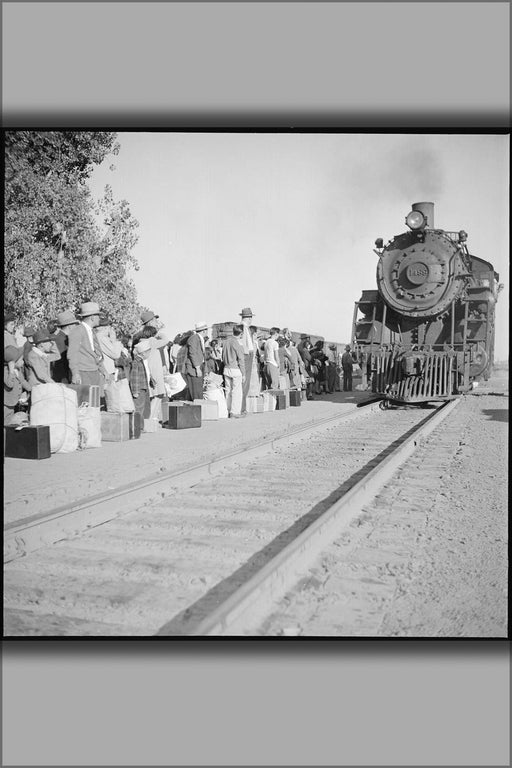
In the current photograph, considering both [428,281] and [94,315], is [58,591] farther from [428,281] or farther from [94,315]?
[428,281]

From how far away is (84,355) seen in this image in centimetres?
770

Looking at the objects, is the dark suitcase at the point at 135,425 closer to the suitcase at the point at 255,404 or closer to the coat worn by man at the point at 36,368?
the coat worn by man at the point at 36,368

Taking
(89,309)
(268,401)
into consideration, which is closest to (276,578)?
(89,309)

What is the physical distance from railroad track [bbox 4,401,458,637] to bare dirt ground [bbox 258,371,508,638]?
154 mm

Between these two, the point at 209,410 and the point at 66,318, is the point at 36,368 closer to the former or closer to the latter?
the point at 66,318

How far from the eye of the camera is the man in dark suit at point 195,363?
404 inches

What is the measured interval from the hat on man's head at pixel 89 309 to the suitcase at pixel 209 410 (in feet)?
12.3

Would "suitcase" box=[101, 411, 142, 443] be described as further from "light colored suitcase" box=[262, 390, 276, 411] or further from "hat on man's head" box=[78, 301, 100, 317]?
"light colored suitcase" box=[262, 390, 276, 411]

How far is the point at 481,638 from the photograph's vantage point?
3.38m

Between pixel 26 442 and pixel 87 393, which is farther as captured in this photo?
pixel 87 393

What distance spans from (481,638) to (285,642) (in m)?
1.11

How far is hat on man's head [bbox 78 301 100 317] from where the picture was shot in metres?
7.37

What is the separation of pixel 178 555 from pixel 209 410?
285 inches
